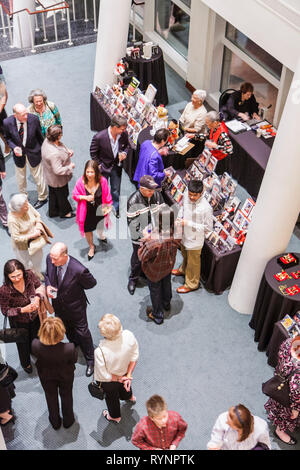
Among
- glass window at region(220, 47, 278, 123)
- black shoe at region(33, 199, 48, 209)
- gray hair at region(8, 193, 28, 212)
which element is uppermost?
gray hair at region(8, 193, 28, 212)

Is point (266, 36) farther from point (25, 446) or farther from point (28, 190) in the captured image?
point (25, 446)

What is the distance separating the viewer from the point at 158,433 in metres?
4.44

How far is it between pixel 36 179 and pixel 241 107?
126 inches

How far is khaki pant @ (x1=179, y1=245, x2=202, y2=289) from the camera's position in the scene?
22.1 ft

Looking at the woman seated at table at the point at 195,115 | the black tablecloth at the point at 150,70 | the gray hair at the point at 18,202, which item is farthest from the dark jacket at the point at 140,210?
the black tablecloth at the point at 150,70

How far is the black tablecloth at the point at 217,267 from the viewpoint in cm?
676

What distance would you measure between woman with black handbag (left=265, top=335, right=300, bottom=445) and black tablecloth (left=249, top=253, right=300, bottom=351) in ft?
2.13

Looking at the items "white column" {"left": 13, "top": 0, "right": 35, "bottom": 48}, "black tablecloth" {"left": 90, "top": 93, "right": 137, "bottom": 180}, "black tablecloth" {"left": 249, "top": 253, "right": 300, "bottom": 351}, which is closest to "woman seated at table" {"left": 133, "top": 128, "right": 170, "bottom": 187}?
"black tablecloth" {"left": 90, "top": 93, "right": 137, "bottom": 180}

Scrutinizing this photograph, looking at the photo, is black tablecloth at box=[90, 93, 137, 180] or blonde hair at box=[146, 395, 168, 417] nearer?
blonde hair at box=[146, 395, 168, 417]

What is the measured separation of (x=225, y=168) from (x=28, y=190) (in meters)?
2.88

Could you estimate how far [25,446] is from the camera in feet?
18.4

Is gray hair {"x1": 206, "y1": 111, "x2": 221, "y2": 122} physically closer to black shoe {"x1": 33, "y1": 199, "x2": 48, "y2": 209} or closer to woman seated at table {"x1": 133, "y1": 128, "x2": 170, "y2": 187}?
woman seated at table {"x1": 133, "y1": 128, "x2": 170, "y2": 187}

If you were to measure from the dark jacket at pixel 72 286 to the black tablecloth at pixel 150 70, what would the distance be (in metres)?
5.15
